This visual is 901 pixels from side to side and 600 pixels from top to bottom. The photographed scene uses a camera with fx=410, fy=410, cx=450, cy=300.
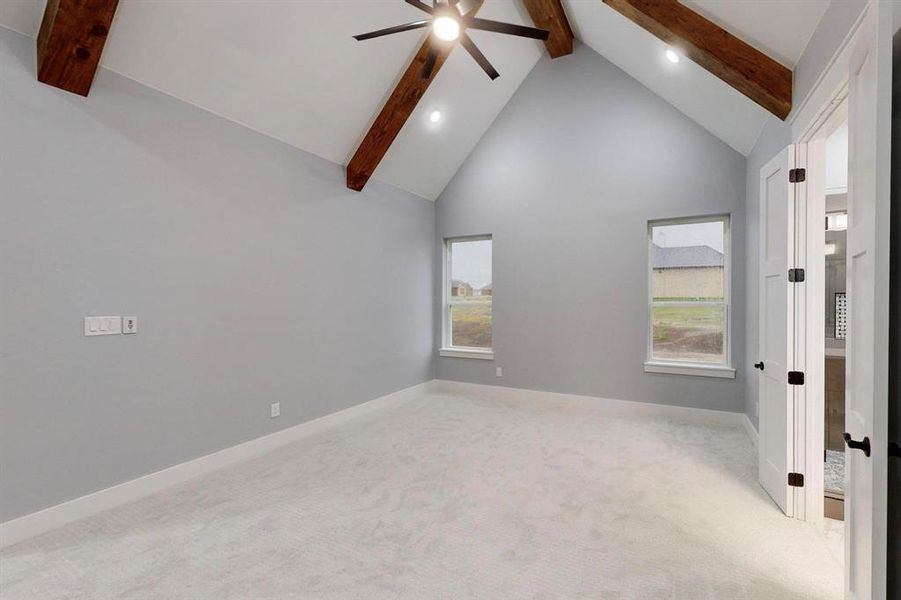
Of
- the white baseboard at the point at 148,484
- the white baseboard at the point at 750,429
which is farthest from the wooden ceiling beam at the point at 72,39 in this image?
the white baseboard at the point at 750,429

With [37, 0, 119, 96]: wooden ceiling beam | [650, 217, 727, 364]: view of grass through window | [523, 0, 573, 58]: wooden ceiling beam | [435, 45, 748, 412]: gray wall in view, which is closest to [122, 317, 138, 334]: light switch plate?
[37, 0, 119, 96]: wooden ceiling beam

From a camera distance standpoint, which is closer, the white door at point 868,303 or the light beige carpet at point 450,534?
the white door at point 868,303

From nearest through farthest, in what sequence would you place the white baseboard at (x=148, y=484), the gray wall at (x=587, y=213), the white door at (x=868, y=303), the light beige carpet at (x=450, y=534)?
the white door at (x=868, y=303) < the light beige carpet at (x=450, y=534) < the white baseboard at (x=148, y=484) < the gray wall at (x=587, y=213)

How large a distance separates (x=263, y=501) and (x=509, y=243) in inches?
152

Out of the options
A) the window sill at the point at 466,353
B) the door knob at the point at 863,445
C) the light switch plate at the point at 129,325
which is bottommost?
the window sill at the point at 466,353

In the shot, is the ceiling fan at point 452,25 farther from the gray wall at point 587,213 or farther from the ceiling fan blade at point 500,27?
the gray wall at point 587,213

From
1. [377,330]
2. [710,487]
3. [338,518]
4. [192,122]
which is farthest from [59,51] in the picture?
[710,487]

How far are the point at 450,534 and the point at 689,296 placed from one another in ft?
11.9

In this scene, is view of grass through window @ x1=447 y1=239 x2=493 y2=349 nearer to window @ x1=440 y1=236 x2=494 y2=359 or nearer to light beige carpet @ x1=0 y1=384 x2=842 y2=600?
window @ x1=440 y1=236 x2=494 y2=359

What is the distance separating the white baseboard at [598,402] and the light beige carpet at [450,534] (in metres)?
0.76

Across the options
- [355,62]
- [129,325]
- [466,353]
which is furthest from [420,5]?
[466,353]

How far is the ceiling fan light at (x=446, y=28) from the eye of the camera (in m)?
2.53

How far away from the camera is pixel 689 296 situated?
446 centimetres

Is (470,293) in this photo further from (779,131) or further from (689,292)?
(779,131)
